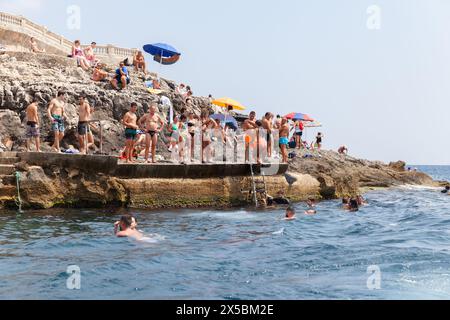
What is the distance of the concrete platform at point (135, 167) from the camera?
14320mm

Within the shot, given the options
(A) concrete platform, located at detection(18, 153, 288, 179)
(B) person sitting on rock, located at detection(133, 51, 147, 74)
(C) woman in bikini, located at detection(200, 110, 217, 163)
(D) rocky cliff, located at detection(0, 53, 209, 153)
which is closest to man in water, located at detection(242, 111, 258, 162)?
(A) concrete platform, located at detection(18, 153, 288, 179)

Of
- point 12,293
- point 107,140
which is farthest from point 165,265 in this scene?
point 107,140

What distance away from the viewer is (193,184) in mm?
16016

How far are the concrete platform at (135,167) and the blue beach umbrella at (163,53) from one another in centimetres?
1317

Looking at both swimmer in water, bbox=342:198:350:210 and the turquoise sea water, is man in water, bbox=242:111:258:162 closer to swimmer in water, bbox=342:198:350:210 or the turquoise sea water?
the turquoise sea water

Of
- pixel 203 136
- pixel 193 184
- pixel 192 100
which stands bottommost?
pixel 193 184

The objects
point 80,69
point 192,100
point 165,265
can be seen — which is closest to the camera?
point 165,265

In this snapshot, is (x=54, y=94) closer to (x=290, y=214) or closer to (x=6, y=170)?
(x=6, y=170)

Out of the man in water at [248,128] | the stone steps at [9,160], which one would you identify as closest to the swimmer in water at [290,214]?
the man in water at [248,128]

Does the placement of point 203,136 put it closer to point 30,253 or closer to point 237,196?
point 237,196

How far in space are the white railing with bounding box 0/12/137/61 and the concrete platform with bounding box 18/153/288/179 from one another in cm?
1632

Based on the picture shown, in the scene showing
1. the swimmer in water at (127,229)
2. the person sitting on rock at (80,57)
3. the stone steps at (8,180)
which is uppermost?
the person sitting on rock at (80,57)

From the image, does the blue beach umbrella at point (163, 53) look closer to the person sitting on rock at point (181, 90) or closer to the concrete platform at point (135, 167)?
the person sitting on rock at point (181, 90)
